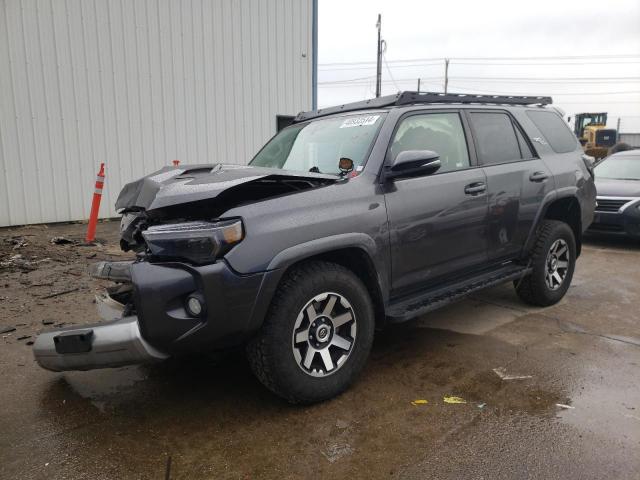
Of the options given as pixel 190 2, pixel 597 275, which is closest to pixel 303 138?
pixel 597 275

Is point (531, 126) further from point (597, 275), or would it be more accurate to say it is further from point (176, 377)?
point (176, 377)

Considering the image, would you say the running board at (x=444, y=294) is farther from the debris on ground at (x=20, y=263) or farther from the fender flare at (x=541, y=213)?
the debris on ground at (x=20, y=263)

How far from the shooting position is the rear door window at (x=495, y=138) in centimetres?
407

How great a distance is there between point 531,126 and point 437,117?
1.37m

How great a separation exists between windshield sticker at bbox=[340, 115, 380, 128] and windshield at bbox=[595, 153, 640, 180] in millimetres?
7003

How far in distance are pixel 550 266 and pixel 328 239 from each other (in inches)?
113

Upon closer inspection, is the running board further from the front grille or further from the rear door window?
the front grille

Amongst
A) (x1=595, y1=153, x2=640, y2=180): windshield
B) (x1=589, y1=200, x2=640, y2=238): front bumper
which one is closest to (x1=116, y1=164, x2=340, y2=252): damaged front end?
(x1=589, y1=200, x2=640, y2=238): front bumper

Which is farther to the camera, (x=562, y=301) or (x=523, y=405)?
(x=562, y=301)

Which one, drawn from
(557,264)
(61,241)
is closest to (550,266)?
(557,264)

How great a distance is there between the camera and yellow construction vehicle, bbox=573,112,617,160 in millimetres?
28172

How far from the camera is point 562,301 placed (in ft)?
16.4

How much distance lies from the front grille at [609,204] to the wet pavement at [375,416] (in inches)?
167

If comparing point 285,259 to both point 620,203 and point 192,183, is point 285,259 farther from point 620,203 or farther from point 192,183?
point 620,203
